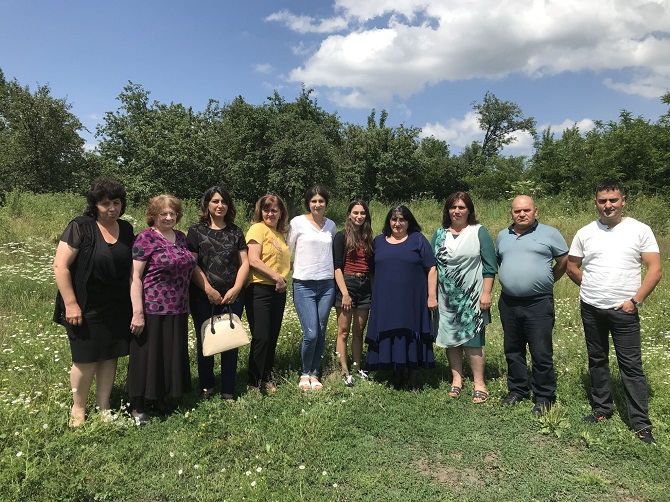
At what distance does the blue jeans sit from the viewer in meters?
4.20

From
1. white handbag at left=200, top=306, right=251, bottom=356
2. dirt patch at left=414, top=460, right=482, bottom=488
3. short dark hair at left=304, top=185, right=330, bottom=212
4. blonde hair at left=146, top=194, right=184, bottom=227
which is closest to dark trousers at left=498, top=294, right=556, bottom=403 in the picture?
dirt patch at left=414, top=460, right=482, bottom=488

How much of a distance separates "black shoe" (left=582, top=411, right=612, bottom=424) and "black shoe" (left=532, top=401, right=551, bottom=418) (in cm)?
29

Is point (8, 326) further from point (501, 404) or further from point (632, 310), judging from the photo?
point (632, 310)

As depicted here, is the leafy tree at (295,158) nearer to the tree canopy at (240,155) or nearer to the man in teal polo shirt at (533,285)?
the tree canopy at (240,155)

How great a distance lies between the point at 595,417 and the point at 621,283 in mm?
1202

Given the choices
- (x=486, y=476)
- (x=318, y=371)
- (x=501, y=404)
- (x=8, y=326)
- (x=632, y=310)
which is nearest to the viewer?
(x=486, y=476)

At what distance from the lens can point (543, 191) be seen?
20844mm

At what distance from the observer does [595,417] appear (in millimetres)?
3770

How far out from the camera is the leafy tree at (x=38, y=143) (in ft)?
73.6

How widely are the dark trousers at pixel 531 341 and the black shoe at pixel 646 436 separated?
67 cm

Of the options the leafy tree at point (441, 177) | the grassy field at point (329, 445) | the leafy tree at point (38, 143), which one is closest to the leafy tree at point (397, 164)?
the leafy tree at point (441, 177)

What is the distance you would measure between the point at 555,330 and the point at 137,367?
559 centimetres

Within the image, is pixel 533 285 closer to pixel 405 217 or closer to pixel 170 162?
pixel 405 217

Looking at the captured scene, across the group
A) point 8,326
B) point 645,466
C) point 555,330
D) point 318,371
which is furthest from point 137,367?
point 555,330
